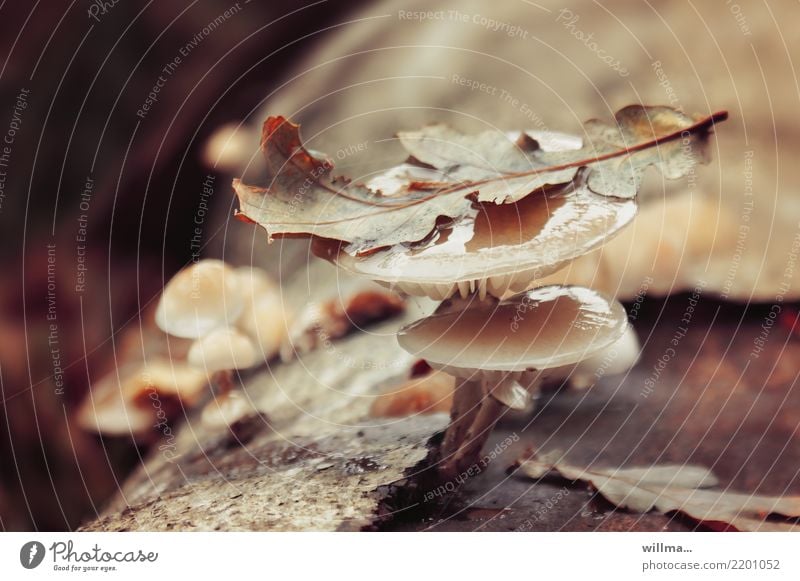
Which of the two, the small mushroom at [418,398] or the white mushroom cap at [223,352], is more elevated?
the white mushroom cap at [223,352]

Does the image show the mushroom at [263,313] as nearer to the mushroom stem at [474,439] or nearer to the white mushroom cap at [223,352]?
the white mushroom cap at [223,352]

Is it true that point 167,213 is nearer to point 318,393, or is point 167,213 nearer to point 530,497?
point 318,393

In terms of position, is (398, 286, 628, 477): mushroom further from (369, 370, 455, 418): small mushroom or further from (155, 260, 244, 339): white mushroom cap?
(155, 260, 244, 339): white mushroom cap

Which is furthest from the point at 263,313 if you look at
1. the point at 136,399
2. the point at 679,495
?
the point at 679,495

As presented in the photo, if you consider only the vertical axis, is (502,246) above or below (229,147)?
below

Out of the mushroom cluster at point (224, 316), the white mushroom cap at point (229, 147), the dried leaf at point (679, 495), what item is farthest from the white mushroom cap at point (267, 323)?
the dried leaf at point (679, 495)

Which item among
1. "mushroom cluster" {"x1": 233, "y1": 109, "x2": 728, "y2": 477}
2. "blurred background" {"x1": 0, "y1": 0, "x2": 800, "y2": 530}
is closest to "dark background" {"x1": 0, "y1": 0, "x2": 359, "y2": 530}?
"blurred background" {"x1": 0, "y1": 0, "x2": 800, "y2": 530}

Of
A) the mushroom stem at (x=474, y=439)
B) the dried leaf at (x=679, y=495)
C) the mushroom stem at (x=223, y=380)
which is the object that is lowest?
the dried leaf at (x=679, y=495)

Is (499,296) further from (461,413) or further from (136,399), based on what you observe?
(136,399)
